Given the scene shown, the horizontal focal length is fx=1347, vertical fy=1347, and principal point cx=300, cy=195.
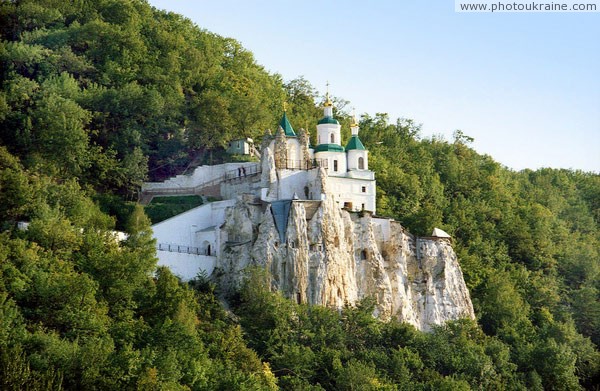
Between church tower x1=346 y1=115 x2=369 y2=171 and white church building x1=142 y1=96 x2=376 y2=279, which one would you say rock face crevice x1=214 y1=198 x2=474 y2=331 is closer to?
white church building x1=142 y1=96 x2=376 y2=279

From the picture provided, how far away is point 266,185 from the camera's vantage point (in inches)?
2222

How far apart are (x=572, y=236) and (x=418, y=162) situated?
10.1m

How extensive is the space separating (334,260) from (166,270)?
7.42m

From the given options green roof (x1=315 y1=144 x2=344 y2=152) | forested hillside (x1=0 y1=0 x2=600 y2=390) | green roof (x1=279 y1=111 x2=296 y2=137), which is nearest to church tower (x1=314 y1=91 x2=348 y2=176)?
green roof (x1=315 y1=144 x2=344 y2=152)

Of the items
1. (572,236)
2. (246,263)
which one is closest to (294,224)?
(246,263)

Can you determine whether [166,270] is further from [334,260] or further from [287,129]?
[287,129]

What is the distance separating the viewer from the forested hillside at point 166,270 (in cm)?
4738

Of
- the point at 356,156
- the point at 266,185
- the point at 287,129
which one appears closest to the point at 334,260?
the point at 266,185

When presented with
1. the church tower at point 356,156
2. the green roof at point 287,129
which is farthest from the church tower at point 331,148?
the green roof at point 287,129

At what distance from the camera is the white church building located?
55188 millimetres

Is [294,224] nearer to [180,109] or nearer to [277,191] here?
[277,191]

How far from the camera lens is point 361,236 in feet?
188

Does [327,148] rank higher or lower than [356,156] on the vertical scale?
higher

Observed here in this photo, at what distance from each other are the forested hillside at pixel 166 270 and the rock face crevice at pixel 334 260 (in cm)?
123
